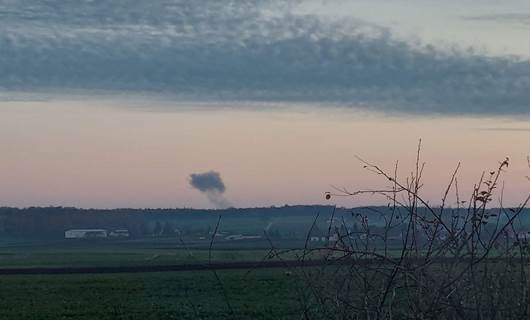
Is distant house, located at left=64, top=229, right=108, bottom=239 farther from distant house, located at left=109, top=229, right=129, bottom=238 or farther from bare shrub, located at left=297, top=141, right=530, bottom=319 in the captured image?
bare shrub, located at left=297, top=141, right=530, bottom=319

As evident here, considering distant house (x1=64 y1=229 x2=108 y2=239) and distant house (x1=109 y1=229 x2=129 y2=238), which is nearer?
distant house (x1=64 y1=229 x2=108 y2=239)

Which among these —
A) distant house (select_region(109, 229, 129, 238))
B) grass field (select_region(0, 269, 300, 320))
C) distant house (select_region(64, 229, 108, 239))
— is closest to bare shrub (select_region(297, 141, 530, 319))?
grass field (select_region(0, 269, 300, 320))

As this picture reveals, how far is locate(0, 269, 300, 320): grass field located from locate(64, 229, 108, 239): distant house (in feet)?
329

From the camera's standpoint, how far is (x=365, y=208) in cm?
532

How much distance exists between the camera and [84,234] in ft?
481

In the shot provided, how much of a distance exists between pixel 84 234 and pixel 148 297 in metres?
117

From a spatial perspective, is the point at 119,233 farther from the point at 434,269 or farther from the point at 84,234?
the point at 434,269

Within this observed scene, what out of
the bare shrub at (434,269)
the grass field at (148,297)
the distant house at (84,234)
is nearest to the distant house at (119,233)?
the distant house at (84,234)

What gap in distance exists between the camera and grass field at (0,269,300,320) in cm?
2562

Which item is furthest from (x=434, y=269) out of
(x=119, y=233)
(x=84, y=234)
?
(x=119, y=233)

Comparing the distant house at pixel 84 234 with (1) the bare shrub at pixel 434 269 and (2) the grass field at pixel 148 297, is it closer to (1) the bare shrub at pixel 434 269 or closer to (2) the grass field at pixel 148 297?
(2) the grass field at pixel 148 297

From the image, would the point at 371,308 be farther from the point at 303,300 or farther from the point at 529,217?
the point at 529,217

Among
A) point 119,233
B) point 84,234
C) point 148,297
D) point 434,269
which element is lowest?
point 119,233

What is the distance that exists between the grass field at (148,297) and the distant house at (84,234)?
10042cm
